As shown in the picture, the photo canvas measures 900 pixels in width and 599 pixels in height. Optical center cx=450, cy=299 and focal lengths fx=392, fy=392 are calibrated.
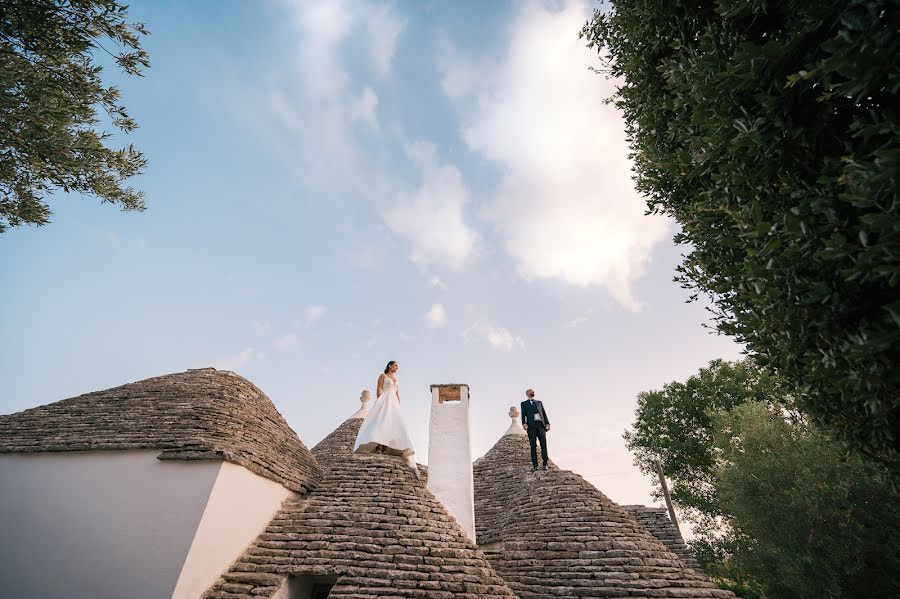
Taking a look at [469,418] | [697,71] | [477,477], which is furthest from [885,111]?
[477,477]

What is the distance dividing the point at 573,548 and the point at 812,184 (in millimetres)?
7676

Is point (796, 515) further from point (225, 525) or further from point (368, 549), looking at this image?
point (225, 525)

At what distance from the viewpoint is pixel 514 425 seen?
14.9m

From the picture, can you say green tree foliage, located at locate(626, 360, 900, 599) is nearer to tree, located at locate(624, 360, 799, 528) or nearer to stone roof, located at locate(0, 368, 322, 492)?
tree, located at locate(624, 360, 799, 528)

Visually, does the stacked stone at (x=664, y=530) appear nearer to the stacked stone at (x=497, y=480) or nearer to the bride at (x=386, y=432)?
the stacked stone at (x=497, y=480)

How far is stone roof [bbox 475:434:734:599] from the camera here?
705cm

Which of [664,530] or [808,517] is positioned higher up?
[808,517]

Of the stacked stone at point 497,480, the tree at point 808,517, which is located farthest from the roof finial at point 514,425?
the tree at point 808,517

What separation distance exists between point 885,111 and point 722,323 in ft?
7.75

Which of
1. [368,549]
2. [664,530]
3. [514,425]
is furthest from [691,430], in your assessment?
[368,549]

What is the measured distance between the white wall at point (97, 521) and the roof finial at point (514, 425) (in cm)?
1051

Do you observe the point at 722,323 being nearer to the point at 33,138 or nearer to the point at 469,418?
the point at 469,418

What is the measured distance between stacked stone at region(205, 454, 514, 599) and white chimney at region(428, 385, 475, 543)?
1.02 meters

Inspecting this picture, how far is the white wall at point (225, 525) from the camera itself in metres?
5.99
